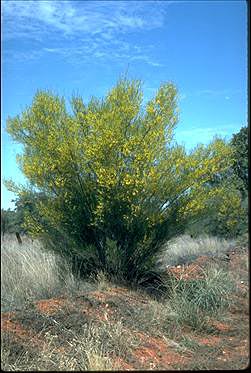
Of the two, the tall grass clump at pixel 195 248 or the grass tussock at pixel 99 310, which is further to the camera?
A: the tall grass clump at pixel 195 248

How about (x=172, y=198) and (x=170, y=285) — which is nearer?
(x=170, y=285)

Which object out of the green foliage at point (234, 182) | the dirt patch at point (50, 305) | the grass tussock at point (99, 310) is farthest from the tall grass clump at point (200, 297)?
the green foliage at point (234, 182)

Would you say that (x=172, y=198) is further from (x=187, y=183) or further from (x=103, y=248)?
A: (x=103, y=248)

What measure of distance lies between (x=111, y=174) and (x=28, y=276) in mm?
3041

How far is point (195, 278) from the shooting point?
11281 mm

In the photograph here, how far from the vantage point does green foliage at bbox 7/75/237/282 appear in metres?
11.2

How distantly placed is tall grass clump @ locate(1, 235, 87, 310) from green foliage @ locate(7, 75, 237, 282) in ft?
3.19

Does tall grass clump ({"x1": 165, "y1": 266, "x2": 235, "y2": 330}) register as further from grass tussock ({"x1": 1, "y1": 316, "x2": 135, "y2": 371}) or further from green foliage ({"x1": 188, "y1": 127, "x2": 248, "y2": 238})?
green foliage ({"x1": 188, "y1": 127, "x2": 248, "y2": 238})

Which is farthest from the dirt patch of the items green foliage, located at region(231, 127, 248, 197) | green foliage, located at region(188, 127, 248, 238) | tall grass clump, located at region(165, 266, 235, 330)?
green foliage, located at region(231, 127, 248, 197)

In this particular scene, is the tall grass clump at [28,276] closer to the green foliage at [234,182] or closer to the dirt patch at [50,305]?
the dirt patch at [50,305]

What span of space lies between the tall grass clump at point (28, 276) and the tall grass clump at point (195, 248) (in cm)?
601

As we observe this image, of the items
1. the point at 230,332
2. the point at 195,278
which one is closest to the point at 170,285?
the point at 195,278

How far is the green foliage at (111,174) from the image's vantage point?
11156 mm

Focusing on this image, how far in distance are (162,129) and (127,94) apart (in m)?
0.94
